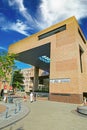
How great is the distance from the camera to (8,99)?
2375 centimetres

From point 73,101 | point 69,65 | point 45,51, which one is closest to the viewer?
point 73,101

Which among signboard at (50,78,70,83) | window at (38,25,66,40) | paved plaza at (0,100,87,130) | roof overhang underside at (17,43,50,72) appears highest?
window at (38,25,66,40)

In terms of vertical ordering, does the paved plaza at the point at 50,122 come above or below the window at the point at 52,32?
below

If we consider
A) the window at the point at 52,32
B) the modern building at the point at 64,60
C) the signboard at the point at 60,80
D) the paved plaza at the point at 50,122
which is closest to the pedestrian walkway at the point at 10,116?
the paved plaza at the point at 50,122

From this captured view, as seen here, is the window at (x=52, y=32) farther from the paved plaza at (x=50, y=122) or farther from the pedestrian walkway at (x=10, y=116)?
the paved plaza at (x=50, y=122)

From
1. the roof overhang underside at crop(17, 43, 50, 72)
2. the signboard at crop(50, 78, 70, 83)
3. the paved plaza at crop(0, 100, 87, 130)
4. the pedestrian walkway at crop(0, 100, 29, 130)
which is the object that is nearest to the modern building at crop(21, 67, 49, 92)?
the roof overhang underside at crop(17, 43, 50, 72)

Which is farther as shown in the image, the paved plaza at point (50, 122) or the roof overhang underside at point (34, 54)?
the roof overhang underside at point (34, 54)

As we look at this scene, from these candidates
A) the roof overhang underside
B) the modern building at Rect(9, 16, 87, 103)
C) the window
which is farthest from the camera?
the roof overhang underside

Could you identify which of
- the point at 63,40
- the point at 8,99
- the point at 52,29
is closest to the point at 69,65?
the point at 63,40

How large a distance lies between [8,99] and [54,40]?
18.3 metres

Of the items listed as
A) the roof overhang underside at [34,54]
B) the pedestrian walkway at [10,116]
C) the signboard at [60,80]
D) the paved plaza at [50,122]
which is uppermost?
the roof overhang underside at [34,54]

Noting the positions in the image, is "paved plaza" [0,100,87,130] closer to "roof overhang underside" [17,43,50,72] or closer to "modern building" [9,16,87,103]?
"modern building" [9,16,87,103]

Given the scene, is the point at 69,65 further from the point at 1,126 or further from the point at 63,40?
the point at 1,126

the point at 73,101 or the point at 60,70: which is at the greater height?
the point at 60,70
